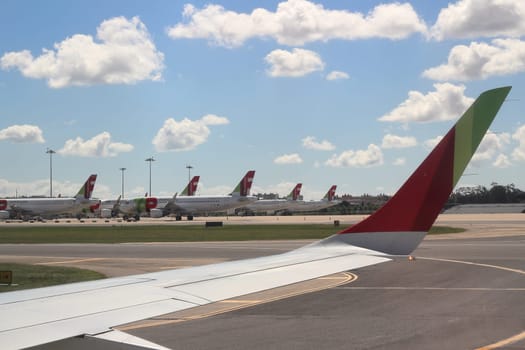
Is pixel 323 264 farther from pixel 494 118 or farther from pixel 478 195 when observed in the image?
pixel 478 195

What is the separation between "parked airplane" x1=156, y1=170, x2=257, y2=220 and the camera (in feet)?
329

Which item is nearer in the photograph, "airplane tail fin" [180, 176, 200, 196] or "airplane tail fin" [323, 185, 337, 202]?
"airplane tail fin" [180, 176, 200, 196]

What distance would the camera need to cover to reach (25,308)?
4.90m

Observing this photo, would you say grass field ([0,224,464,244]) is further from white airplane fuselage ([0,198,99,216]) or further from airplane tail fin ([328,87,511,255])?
white airplane fuselage ([0,198,99,216])

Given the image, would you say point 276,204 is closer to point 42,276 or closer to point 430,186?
point 42,276

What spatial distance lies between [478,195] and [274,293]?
6640 inches

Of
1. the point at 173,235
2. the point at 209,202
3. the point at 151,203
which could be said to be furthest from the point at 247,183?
the point at 173,235

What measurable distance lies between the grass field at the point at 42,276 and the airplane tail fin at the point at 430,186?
14328mm

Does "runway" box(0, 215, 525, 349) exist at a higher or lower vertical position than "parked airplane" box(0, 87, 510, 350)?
lower

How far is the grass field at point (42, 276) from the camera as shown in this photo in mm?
20350

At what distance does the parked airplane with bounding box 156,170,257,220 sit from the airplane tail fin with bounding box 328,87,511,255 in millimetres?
92086

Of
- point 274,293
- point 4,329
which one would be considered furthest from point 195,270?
point 274,293

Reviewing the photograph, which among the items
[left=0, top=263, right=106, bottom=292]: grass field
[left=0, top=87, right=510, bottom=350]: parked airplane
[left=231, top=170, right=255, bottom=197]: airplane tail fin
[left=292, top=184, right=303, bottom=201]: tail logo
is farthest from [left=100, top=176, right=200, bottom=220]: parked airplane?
[left=0, top=87, right=510, bottom=350]: parked airplane

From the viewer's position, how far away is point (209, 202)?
330 ft
